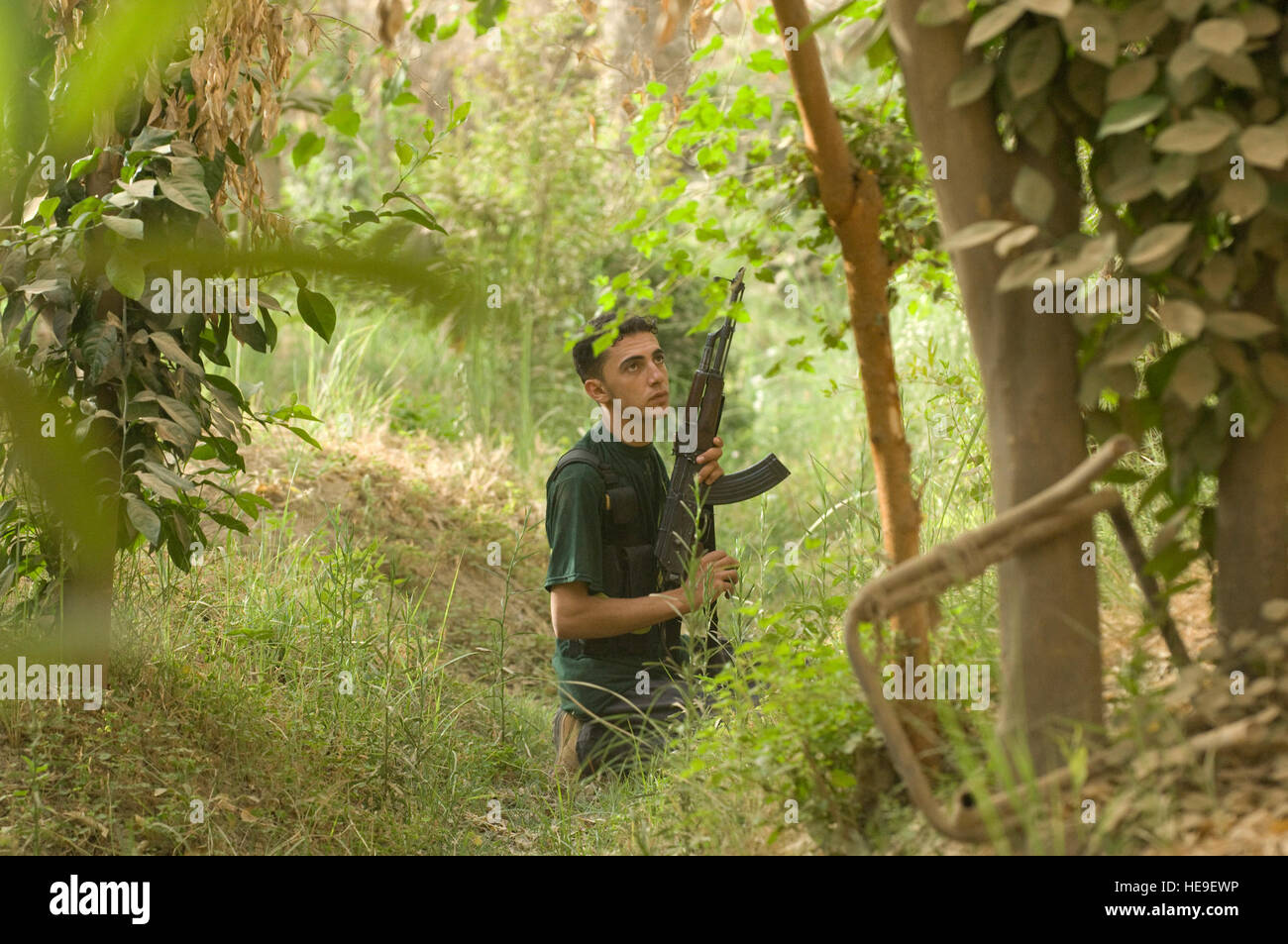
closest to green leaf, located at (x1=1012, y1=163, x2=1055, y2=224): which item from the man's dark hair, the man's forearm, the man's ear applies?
the man's forearm

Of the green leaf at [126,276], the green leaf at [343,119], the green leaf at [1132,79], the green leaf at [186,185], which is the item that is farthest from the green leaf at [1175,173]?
the green leaf at [186,185]

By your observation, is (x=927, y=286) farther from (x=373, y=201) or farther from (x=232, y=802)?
(x=373, y=201)

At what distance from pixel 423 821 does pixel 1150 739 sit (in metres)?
1.92

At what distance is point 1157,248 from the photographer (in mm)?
1551

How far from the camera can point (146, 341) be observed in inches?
104

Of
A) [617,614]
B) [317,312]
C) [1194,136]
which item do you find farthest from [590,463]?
[1194,136]

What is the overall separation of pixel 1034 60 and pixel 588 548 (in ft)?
7.04

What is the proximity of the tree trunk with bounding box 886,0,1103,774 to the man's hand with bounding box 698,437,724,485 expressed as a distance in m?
1.70

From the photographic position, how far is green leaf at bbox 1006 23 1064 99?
5.50 ft

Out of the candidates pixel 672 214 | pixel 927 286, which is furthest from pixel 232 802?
pixel 927 286

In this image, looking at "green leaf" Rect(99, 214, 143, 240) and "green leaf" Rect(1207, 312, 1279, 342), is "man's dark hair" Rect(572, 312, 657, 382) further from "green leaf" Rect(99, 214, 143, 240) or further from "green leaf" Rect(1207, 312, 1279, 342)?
"green leaf" Rect(1207, 312, 1279, 342)

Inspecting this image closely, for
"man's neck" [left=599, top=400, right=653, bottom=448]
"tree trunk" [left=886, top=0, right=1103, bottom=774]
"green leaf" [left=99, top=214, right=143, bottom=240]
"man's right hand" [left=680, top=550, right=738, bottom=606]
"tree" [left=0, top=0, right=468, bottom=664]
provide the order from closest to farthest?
"tree trunk" [left=886, top=0, right=1103, bottom=774] < "green leaf" [left=99, top=214, right=143, bottom=240] < "tree" [left=0, top=0, right=468, bottom=664] < "man's right hand" [left=680, top=550, right=738, bottom=606] < "man's neck" [left=599, top=400, right=653, bottom=448]

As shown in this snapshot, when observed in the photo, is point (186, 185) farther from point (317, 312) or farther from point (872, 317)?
point (872, 317)

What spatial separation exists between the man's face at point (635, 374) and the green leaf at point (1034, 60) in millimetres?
2095
